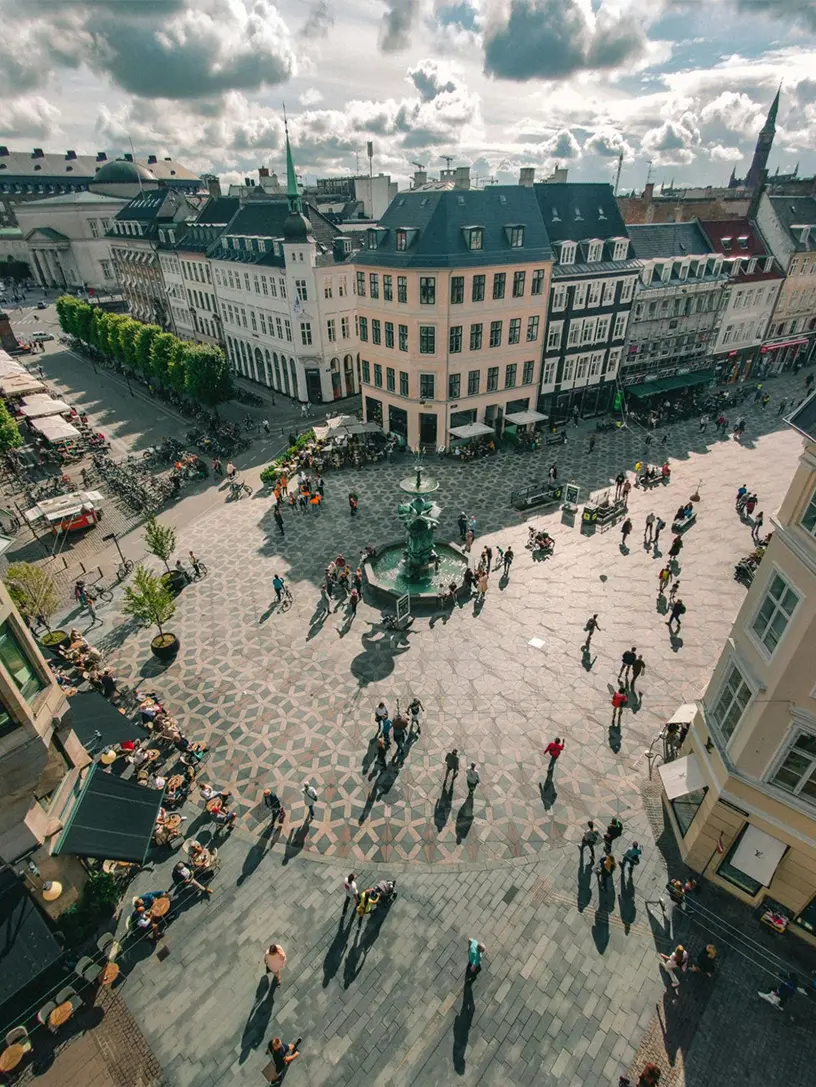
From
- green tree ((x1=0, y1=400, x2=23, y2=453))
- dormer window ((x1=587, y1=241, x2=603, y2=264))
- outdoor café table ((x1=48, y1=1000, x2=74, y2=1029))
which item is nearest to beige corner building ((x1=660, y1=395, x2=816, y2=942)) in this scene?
outdoor café table ((x1=48, y1=1000, x2=74, y2=1029))

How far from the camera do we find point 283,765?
1845cm

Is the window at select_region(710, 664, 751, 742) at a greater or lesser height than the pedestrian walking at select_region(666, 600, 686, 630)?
greater

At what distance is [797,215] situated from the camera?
56062mm

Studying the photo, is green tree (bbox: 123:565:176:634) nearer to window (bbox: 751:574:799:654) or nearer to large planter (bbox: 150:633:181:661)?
large planter (bbox: 150:633:181:661)

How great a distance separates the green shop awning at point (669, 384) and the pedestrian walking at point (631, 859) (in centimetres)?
4184

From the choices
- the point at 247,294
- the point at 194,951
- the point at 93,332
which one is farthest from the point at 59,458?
the point at 194,951

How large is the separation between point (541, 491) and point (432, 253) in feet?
57.8

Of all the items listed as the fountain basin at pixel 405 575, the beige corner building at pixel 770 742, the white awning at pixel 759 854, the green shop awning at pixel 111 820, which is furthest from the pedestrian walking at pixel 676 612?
the green shop awning at pixel 111 820

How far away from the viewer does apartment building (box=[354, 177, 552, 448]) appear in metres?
36.7

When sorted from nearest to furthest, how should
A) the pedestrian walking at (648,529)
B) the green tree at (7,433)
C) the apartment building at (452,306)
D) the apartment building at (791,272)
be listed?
the pedestrian walking at (648,529) → the apartment building at (452,306) → the green tree at (7,433) → the apartment building at (791,272)

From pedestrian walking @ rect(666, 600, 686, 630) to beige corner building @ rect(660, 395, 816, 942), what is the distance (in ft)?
26.3

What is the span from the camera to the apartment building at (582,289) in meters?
42.2

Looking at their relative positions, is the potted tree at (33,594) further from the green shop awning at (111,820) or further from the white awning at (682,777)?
the white awning at (682,777)

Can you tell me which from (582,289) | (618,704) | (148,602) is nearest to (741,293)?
(582,289)
